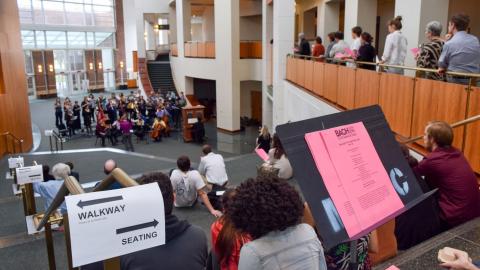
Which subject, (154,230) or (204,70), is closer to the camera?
(154,230)

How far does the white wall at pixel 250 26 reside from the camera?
2681 centimetres

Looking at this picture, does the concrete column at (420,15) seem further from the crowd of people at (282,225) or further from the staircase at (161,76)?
the staircase at (161,76)

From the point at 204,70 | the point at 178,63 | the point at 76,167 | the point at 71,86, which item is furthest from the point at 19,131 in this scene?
the point at 71,86

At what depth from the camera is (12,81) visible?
15.0m

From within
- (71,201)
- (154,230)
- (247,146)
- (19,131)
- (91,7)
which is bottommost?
(247,146)

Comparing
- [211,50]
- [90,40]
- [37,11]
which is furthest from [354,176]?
[90,40]

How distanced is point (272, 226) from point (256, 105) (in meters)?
24.4

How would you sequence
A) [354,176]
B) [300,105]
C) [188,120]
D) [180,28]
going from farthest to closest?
[180,28] < [188,120] < [300,105] < [354,176]

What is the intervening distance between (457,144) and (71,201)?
525 cm

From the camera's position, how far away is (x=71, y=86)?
1405 inches

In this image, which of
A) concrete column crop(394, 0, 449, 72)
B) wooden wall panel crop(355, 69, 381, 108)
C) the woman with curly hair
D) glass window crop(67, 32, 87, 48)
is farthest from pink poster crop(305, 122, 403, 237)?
glass window crop(67, 32, 87, 48)

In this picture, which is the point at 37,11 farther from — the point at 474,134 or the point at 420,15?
the point at 474,134

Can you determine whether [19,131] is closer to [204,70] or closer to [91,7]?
[204,70]

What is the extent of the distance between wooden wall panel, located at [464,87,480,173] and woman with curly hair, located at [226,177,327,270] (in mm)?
3910
